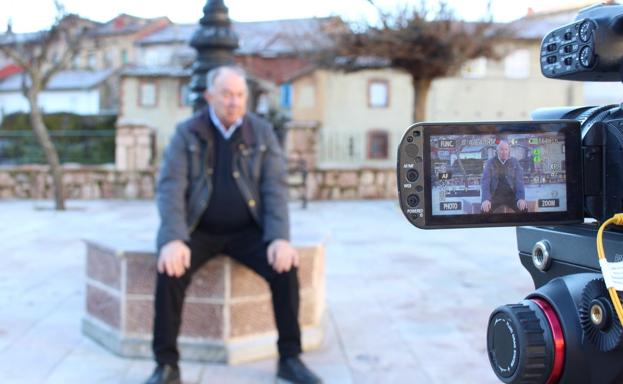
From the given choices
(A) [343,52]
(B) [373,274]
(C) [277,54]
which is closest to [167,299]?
(B) [373,274]

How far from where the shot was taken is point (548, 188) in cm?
133

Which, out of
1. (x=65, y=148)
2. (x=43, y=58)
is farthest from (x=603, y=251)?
(x=65, y=148)

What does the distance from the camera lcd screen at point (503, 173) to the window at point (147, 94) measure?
104ft

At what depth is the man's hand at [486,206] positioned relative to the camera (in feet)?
4.27

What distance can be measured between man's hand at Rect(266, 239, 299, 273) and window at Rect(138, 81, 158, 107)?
98.1 ft

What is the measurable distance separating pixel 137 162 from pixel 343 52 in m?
4.43

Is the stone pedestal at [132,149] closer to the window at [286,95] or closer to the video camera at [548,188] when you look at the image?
the video camera at [548,188]

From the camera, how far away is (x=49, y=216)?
10.1m

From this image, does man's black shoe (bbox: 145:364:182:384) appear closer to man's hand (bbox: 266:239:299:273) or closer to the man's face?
man's hand (bbox: 266:239:299:273)

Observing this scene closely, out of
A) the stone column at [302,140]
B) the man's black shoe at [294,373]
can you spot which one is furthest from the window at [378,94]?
the man's black shoe at [294,373]

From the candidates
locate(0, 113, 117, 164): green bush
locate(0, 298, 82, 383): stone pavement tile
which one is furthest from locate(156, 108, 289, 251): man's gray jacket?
locate(0, 113, 117, 164): green bush

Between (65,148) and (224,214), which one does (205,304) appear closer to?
(224,214)

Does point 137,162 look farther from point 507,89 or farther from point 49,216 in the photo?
point 507,89

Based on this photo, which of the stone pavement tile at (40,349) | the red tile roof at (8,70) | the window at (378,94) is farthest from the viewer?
the red tile roof at (8,70)
